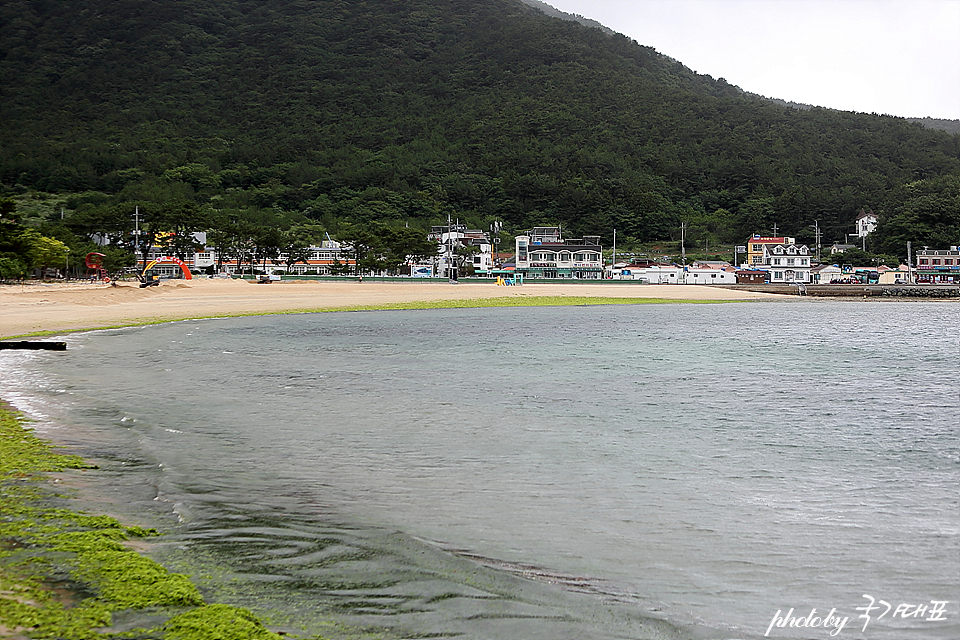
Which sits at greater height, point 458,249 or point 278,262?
point 458,249

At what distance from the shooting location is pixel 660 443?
10422 millimetres

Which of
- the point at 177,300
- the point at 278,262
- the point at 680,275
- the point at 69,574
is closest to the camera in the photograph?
the point at 69,574

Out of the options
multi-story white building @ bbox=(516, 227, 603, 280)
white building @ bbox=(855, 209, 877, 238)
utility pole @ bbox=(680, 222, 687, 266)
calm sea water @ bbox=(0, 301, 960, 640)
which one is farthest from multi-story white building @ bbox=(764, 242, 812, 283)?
calm sea water @ bbox=(0, 301, 960, 640)

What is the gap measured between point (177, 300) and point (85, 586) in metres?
42.6

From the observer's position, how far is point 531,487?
26.4ft

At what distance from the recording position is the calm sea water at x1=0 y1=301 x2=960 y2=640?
16.6ft

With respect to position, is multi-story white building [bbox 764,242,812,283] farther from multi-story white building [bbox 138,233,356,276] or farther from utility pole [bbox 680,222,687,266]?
multi-story white building [bbox 138,233,356,276]

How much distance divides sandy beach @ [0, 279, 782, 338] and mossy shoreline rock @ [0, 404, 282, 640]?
20302mm

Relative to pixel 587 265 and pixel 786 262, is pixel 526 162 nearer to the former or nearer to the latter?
pixel 587 265

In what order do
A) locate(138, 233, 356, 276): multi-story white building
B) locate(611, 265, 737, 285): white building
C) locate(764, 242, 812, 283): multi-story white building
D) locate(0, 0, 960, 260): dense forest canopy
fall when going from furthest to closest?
locate(0, 0, 960, 260): dense forest canopy
locate(764, 242, 812, 283): multi-story white building
locate(611, 265, 737, 285): white building
locate(138, 233, 356, 276): multi-story white building

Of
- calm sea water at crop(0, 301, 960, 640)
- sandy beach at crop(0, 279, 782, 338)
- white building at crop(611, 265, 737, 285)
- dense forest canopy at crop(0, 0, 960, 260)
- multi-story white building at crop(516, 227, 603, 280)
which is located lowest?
calm sea water at crop(0, 301, 960, 640)

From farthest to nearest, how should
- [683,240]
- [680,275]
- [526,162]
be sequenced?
[526,162]
[683,240]
[680,275]

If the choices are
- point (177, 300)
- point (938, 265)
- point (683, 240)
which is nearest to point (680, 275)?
point (683, 240)

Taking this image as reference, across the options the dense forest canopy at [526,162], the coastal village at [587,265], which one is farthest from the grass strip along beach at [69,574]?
the dense forest canopy at [526,162]
